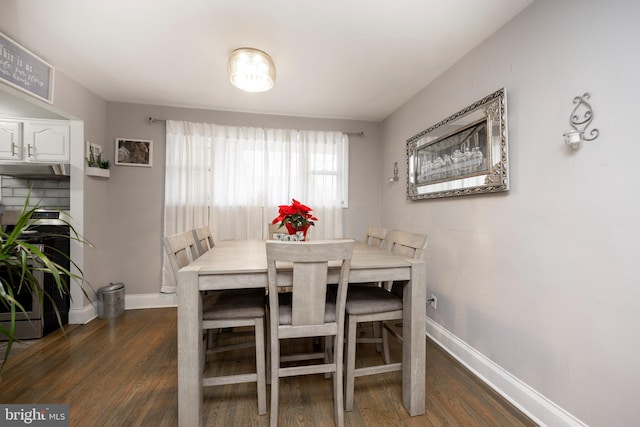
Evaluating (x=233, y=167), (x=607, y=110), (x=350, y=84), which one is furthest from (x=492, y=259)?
(x=233, y=167)

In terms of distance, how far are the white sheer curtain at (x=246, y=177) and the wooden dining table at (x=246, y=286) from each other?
152 centimetres

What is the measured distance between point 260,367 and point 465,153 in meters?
2.03

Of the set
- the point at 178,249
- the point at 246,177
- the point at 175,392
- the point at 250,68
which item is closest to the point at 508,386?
the point at 175,392

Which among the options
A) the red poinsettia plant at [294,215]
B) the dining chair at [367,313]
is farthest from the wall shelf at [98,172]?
the dining chair at [367,313]

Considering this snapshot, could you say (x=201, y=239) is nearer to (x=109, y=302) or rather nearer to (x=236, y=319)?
(x=236, y=319)

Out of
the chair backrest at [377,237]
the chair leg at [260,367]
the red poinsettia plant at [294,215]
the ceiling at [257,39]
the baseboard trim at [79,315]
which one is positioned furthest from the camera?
the baseboard trim at [79,315]

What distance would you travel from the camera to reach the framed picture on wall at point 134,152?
3018 mm

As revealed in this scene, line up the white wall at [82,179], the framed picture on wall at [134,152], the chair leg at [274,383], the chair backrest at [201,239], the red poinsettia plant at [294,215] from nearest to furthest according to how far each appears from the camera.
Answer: the chair leg at [274,383] → the red poinsettia plant at [294,215] → the chair backrest at [201,239] → the white wall at [82,179] → the framed picture on wall at [134,152]

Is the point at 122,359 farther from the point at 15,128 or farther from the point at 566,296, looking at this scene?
the point at 566,296

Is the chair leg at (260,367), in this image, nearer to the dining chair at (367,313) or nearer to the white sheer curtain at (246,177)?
the dining chair at (367,313)

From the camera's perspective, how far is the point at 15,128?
259 centimetres

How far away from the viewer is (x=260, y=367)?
1443mm

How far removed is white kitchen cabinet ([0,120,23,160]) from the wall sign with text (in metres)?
0.80

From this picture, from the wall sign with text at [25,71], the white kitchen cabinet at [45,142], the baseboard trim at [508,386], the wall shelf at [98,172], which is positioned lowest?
the baseboard trim at [508,386]
